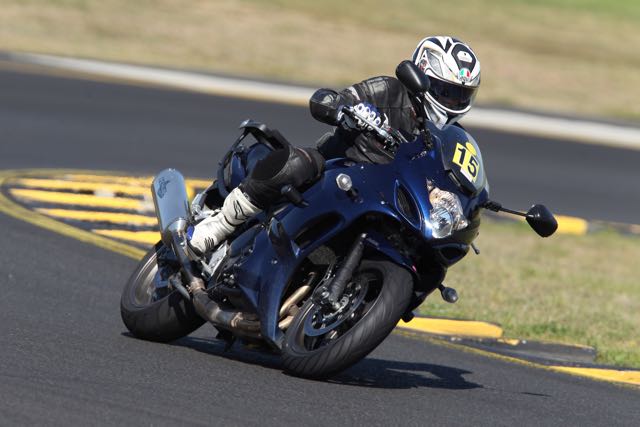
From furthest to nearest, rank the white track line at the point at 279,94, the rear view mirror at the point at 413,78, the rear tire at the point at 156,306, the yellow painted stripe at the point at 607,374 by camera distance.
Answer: the white track line at the point at 279,94 < the yellow painted stripe at the point at 607,374 < the rear tire at the point at 156,306 < the rear view mirror at the point at 413,78

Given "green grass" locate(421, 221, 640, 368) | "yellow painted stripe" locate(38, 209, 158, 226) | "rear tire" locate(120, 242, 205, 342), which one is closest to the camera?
"rear tire" locate(120, 242, 205, 342)

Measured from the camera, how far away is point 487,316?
380 inches

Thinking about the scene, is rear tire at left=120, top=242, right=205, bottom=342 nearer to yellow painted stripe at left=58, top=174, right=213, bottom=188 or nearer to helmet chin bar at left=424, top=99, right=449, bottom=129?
helmet chin bar at left=424, top=99, right=449, bottom=129

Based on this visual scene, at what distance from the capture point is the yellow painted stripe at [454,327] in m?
8.80

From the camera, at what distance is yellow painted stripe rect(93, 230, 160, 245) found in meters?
10.6

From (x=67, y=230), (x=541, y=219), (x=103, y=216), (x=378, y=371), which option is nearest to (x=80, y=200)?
(x=103, y=216)

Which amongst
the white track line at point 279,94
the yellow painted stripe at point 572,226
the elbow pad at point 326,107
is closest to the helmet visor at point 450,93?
the elbow pad at point 326,107

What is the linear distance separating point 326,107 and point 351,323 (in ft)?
3.43

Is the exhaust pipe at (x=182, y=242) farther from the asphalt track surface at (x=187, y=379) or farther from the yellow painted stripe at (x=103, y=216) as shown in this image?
the yellow painted stripe at (x=103, y=216)

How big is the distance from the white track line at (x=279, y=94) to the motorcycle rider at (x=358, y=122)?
44.1ft

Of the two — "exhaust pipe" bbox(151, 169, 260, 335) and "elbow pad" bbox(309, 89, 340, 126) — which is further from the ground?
"elbow pad" bbox(309, 89, 340, 126)

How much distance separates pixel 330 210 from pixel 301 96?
14676 mm

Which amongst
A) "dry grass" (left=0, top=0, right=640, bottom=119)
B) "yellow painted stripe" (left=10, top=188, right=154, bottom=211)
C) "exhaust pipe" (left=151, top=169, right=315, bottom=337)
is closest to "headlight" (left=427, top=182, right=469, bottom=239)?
"exhaust pipe" (left=151, top=169, right=315, bottom=337)

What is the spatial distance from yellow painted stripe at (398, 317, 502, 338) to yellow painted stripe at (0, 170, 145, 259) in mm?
2311
